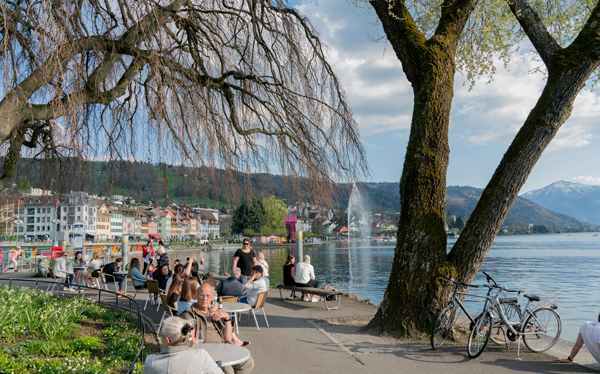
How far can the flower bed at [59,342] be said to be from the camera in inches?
186

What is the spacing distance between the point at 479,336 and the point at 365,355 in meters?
1.68

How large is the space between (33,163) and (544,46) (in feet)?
29.1

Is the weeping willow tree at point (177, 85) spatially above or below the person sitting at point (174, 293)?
above

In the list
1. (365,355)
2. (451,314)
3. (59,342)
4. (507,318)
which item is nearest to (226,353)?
(365,355)

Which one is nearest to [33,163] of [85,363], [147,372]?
[85,363]

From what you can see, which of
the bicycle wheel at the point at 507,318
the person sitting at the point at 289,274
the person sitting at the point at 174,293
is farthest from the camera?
the person sitting at the point at 289,274

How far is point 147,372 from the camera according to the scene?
3041 mm

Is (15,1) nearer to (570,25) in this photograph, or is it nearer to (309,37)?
(309,37)

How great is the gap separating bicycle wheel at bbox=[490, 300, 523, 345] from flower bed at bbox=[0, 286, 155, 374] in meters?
5.12

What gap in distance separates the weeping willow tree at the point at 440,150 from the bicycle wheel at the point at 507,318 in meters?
0.73

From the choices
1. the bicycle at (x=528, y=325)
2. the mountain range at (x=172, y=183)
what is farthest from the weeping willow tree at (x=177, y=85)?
the bicycle at (x=528, y=325)

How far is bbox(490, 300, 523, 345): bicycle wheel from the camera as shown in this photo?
21.3ft

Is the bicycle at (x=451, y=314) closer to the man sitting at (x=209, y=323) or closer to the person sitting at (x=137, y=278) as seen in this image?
the man sitting at (x=209, y=323)

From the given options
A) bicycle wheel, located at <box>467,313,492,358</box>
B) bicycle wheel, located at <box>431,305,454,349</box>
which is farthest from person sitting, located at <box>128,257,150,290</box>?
bicycle wheel, located at <box>467,313,492,358</box>
